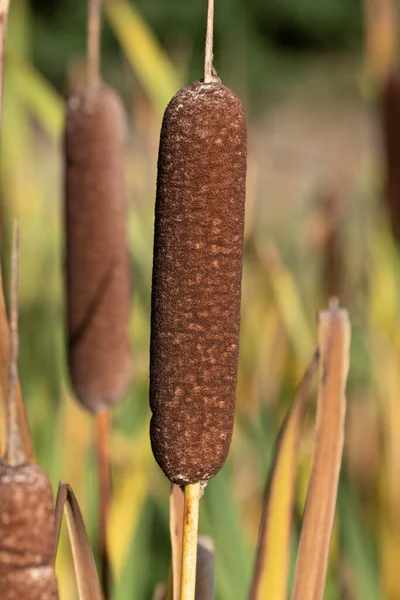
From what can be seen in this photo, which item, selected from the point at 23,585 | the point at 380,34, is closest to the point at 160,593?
the point at 23,585

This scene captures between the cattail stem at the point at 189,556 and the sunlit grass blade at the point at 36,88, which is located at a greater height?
the sunlit grass blade at the point at 36,88

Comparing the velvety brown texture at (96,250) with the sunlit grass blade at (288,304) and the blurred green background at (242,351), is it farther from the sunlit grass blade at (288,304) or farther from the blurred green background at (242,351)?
the sunlit grass blade at (288,304)

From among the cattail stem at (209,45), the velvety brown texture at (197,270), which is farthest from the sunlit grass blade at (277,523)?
the cattail stem at (209,45)

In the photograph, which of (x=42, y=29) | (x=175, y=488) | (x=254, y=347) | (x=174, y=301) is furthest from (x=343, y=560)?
(x=42, y=29)

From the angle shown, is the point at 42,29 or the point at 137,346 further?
the point at 42,29

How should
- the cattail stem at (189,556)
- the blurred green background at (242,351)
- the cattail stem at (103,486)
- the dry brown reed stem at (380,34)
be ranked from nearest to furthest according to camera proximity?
the cattail stem at (189,556)
the cattail stem at (103,486)
the blurred green background at (242,351)
the dry brown reed stem at (380,34)

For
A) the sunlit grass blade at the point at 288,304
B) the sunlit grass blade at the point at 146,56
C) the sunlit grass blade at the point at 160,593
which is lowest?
the sunlit grass blade at the point at 160,593

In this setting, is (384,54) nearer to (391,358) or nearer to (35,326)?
(391,358)
